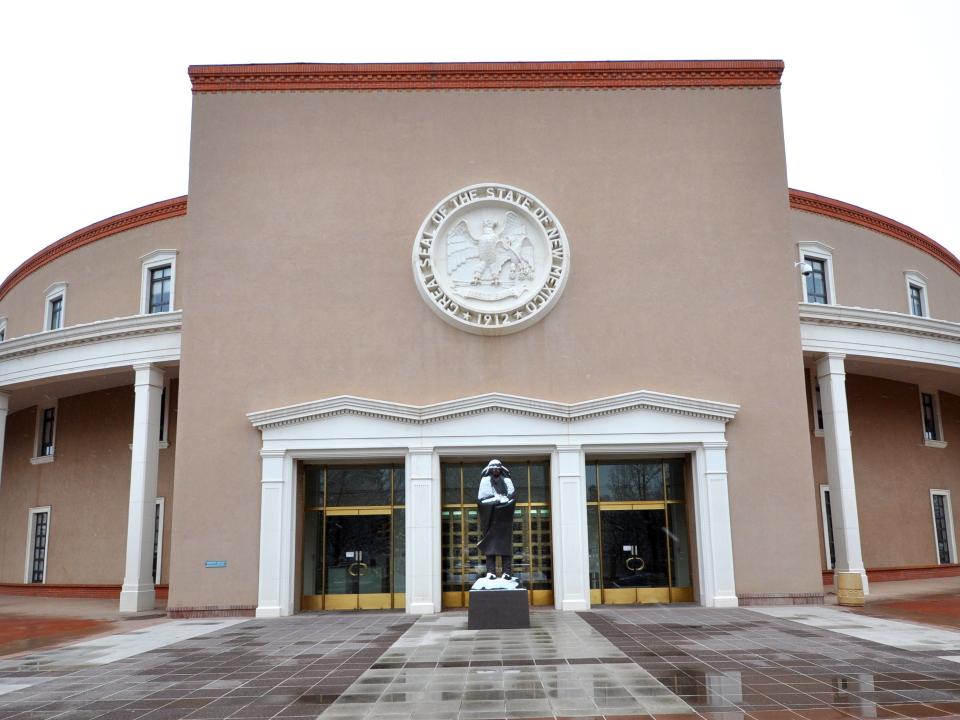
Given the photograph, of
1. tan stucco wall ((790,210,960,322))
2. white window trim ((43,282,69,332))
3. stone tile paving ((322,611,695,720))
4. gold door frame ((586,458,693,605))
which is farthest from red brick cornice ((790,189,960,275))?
white window trim ((43,282,69,332))

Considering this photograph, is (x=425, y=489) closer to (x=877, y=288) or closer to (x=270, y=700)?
(x=270, y=700)

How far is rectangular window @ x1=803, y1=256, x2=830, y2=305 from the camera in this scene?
83.7 feet

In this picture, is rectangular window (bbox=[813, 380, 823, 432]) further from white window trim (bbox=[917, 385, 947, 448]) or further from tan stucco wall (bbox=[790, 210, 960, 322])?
white window trim (bbox=[917, 385, 947, 448])

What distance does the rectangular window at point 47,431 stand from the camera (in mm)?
26391

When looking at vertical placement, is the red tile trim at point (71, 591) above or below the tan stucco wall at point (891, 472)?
below

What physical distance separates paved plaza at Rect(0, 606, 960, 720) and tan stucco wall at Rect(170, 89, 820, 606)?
353 centimetres

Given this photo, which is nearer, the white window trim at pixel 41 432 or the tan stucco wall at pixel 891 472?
the tan stucco wall at pixel 891 472

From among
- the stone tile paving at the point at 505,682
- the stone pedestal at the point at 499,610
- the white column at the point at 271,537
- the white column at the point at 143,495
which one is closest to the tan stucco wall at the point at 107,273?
the white column at the point at 143,495

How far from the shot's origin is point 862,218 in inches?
1051

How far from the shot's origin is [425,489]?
17.9 m

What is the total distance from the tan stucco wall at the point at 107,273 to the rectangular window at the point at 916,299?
2375cm

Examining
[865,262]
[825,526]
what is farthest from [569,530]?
[865,262]

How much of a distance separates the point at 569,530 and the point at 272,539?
6.33 meters

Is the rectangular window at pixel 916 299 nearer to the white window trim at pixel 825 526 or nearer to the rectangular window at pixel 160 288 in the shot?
the white window trim at pixel 825 526
